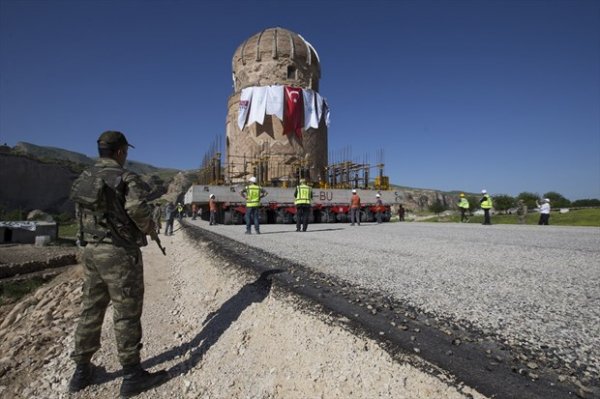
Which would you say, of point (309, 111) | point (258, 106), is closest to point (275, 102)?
point (258, 106)

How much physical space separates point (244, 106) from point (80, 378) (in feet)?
70.3

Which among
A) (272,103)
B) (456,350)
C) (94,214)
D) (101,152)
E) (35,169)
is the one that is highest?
(272,103)

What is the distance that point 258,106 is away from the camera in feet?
74.0

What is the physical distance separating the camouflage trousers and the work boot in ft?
0.23

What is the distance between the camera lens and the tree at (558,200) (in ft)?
113

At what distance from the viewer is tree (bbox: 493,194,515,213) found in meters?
33.6

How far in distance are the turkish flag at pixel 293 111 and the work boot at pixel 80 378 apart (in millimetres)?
20961

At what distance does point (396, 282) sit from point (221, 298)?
2082 millimetres

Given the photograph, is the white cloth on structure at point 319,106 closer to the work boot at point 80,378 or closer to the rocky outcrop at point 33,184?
the rocky outcrop at point 33,184

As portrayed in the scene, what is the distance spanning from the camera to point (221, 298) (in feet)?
13.8

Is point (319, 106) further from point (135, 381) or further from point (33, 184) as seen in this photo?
point (33, 184)

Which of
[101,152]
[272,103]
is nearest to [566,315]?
[101,152]

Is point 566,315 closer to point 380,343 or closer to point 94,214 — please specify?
point 380,343

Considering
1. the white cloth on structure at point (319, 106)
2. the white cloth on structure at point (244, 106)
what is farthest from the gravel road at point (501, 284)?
the white cloth on structure at point (319, 106)
